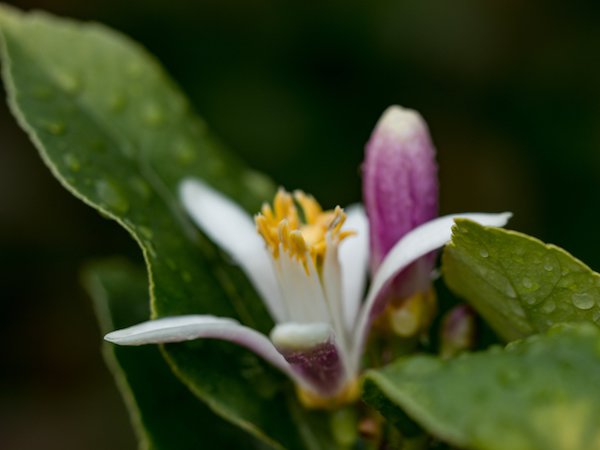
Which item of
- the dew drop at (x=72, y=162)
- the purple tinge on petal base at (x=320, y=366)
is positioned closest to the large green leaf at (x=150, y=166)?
the dew drop at (x=72, y=162)

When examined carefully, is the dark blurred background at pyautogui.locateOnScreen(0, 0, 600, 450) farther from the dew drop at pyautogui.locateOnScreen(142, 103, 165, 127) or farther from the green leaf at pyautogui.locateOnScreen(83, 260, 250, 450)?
the green leaf at pyautogui.locateOnScreen(83, 260, 250, 450)

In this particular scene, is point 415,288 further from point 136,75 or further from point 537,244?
point 136,75

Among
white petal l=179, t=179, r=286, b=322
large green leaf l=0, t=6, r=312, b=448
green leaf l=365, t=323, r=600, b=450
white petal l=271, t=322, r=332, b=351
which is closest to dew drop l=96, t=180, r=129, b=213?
large green leaf l=0, t=6, r=312, b=448

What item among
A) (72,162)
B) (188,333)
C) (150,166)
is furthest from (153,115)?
(188,333)

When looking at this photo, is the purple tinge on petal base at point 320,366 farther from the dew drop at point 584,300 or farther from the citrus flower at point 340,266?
the dew drop at point 584,300

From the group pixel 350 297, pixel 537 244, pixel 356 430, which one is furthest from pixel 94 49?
pixel 537 244

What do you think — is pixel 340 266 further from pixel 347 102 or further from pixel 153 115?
pixel 347 102
